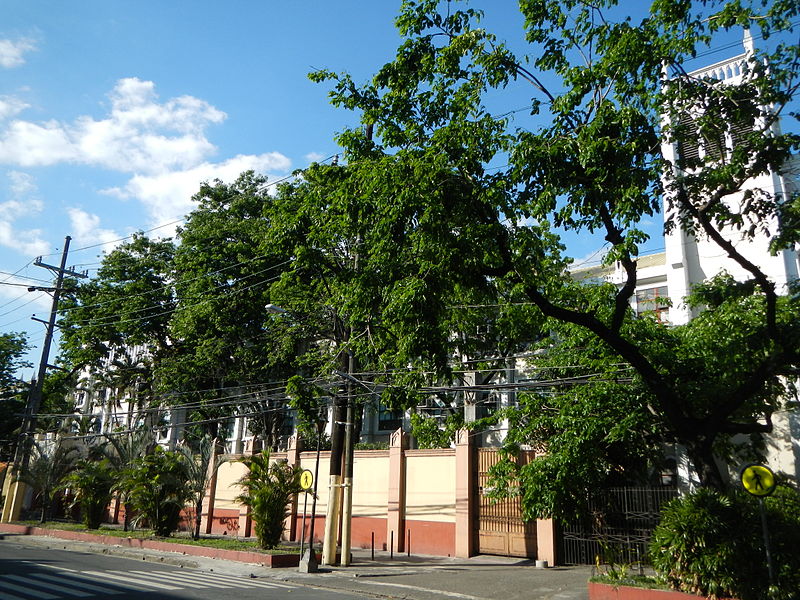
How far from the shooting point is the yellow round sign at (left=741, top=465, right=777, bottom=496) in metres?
9.49

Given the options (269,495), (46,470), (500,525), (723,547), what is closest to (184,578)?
(269,495)

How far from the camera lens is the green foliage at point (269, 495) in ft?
63.8

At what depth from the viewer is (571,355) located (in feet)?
53.2

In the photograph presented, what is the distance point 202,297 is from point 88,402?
119 ft

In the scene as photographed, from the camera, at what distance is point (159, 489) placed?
23.5 m

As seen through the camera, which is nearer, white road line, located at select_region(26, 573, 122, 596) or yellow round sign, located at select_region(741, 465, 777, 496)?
yellow round sign, located at select_region(741, 465, 777, 496)

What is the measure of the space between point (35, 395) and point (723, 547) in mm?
30741

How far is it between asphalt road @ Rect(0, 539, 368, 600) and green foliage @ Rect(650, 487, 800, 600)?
622 cm

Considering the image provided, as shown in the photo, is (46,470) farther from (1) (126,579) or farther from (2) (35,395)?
(1) (126,579)

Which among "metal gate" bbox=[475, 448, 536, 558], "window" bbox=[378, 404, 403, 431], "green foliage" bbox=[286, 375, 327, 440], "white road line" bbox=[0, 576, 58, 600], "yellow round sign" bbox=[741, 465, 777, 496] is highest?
"window" bbox=[378, 404, 403, 431]

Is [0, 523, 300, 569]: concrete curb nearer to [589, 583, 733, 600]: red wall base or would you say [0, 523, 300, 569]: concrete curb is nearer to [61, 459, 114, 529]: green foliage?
[61, 459, 114, 529]: green foliage

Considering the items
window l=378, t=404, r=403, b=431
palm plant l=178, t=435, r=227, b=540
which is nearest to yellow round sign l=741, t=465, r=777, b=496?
palm plant l=178, t=435, r=227, b=540

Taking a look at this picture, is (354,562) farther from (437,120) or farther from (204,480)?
(437,120)

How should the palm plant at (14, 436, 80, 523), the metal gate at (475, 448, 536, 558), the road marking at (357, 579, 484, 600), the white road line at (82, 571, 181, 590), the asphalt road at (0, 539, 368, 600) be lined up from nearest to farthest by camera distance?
the asphalt road at (0, 539, 368, 600), the white road line at (82, 571, 181, 590), the road marking at (357, 579, 484, 600), the metal gate at (475, 448, 536, 558), the palm plant at (14, 436, 80, 523)
